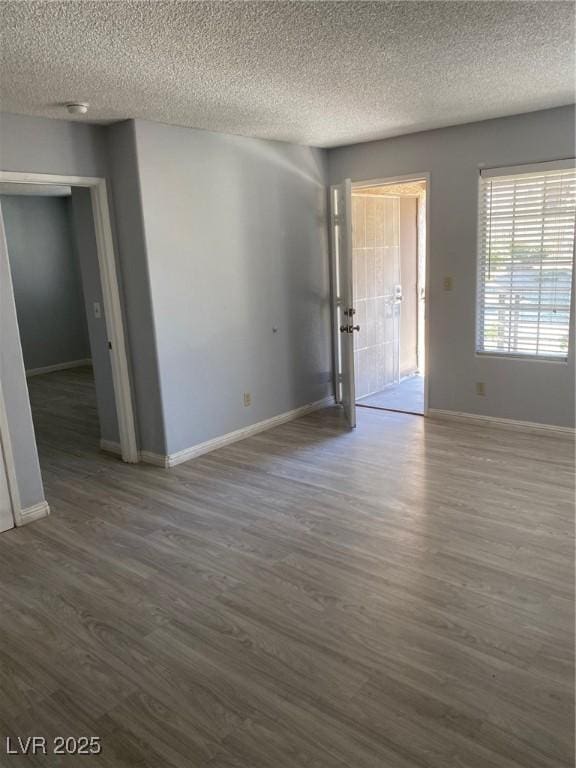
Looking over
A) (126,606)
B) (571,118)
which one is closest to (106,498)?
(126,606)

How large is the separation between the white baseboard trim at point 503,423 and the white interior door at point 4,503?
350 centimetres

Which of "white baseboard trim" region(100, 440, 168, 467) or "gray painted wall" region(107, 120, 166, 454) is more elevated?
"gray painted wall" region(107, 120, 166, 454)

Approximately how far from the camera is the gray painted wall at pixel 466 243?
4.46 meters

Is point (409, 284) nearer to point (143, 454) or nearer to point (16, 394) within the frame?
point (143, 454)

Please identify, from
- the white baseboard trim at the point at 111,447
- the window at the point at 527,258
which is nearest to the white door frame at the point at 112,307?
the white baseboard trim at the point at 111,447

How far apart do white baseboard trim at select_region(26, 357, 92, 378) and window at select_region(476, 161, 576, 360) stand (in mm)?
6193

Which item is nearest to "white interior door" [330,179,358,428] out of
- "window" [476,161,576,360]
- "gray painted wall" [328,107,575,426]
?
"gray painted wall" [328,107,575,426]

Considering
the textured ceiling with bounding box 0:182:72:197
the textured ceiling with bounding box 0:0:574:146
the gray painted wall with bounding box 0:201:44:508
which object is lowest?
the gray painted wall with bounding box 0:201:44:508

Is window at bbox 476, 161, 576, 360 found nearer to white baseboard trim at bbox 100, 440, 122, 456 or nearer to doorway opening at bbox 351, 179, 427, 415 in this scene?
doorway opening at bbox 351, 179, 427, 415

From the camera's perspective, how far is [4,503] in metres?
3.53

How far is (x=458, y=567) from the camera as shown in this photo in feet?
9.49

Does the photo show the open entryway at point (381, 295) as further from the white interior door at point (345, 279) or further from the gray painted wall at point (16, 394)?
the gray painted wall at point (16, 394)

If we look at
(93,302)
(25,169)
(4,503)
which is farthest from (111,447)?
(25,169)

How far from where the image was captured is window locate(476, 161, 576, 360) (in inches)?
174
